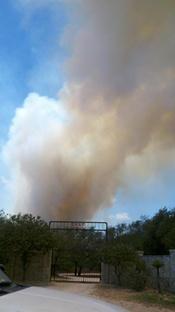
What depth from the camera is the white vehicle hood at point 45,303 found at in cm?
222

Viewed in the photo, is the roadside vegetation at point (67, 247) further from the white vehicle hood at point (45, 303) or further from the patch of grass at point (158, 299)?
the white vehicle hood at point (45, 303)

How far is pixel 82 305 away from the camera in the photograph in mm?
2465

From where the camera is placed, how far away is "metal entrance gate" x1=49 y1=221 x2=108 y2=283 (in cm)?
2206

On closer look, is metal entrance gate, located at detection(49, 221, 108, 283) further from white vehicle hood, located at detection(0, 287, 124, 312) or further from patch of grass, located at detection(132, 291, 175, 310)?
white vehicle hood, located at detection(0, 287, 124, 312)

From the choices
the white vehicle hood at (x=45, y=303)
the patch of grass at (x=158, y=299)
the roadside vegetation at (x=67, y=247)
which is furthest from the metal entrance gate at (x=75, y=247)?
the white vehicle hood at (x=45, y=303)

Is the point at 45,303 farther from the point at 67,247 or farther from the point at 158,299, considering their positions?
the point at 67,247

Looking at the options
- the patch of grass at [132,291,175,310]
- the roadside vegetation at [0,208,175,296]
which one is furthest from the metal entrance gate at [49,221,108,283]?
the patch of grass at [132,291,175,310]

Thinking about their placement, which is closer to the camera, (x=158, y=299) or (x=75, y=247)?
(x=158, y=299)

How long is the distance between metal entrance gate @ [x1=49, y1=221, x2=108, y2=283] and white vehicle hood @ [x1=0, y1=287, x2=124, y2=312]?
1878cm

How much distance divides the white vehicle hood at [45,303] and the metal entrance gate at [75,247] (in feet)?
61.6

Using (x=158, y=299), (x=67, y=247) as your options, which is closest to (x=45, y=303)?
(x=158, y=299)

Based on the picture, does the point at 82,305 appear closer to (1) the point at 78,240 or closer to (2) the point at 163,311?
(2) the point at 163,311

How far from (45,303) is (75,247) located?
25298mm

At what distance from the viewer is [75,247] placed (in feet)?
88.7
